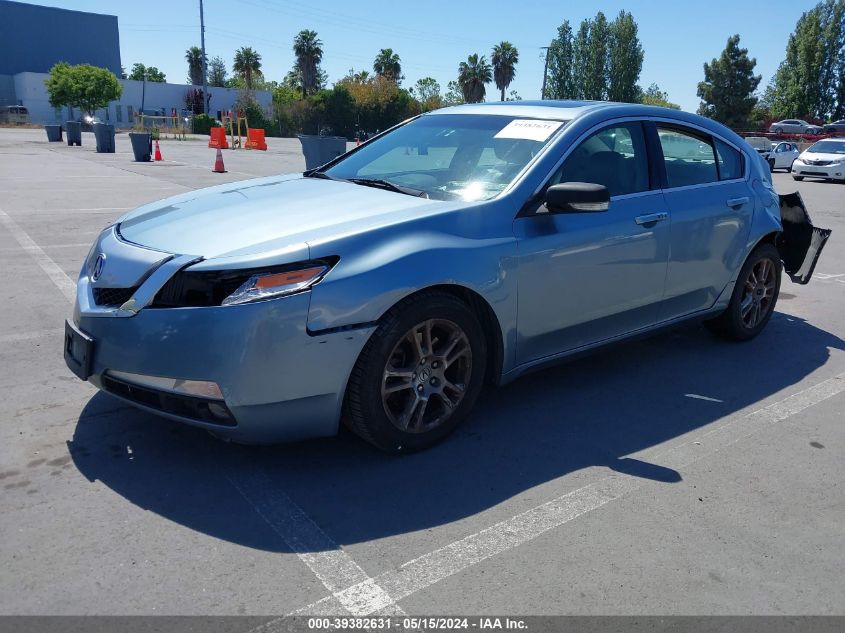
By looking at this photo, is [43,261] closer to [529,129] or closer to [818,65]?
[529,129]

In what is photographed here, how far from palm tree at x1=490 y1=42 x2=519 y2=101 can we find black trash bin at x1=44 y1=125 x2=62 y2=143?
62.5 meters

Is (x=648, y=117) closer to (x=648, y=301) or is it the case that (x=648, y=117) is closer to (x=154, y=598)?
(x=648, y=301)

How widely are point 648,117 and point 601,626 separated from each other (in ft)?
10.6

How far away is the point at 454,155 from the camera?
13.8ft

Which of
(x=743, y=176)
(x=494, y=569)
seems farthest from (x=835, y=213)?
(x=494, y=569)

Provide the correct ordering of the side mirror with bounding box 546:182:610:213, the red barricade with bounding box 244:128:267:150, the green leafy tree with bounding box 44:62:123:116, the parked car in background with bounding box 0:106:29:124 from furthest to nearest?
the parked car in background with bounding box 0:106:29:124, the green leafy tree with bounding box 44:62:123:116, the red barricade with bounding box 244:128:267:150, the side mirror with bounding box 546:182:610:213

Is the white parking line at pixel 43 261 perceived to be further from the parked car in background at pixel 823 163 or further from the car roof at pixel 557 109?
the parked car in background at pixel 823 163

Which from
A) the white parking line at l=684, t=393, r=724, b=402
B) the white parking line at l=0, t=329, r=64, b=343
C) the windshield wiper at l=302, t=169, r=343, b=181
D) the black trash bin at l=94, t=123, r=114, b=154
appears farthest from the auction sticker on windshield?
the black trash bin at l=94, t=123, r=114, b=154

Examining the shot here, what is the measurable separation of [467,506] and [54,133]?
37813mm

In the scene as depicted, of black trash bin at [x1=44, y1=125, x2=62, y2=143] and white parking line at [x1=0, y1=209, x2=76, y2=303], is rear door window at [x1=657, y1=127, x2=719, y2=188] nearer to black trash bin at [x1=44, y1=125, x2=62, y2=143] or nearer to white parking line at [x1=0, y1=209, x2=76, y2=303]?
white parking line at [x1=0, y1=209, x2=76, y2=303]

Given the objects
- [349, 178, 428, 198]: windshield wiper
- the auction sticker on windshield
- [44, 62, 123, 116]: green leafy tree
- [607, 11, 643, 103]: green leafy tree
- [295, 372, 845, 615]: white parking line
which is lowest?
[295, 372, 845, 615]: white parking line

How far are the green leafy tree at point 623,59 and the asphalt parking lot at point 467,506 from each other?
281 feet

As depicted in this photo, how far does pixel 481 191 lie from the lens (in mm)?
3764

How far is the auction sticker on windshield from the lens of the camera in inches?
160
